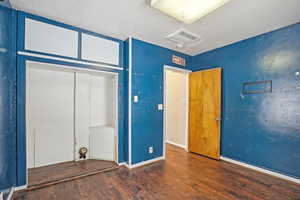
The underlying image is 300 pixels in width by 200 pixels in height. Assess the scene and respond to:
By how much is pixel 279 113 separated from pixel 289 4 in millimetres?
1706

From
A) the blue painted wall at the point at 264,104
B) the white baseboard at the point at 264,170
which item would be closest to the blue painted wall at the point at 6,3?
the blue painted wall at the point at 264,104

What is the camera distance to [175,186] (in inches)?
85.6

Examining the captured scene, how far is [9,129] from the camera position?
1.83 m

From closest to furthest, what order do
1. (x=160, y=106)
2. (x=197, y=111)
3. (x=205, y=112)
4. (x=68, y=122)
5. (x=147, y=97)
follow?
(x=68, y=122) → (x=147, y=97) → (x=160, y=106) → (x=205, y=112) → (x=197, y=111)

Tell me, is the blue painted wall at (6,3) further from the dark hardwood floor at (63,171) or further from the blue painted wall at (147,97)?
the dark hardwood floor at (63,171)

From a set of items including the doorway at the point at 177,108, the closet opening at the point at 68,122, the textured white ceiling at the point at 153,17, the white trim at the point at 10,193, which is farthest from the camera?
the doorway at the point at 177,108

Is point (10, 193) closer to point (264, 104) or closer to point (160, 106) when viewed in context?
point (160, 106)

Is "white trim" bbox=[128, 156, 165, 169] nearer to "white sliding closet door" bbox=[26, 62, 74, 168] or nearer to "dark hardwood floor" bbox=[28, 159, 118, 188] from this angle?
"dark hardwood floor" bbox=[28, 159, 118, 188]

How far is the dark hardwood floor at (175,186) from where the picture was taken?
1922 millimetres

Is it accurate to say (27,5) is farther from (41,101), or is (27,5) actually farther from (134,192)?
(134,192)

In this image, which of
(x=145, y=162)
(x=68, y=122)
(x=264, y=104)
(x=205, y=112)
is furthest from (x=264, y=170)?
(x=68, y=122)

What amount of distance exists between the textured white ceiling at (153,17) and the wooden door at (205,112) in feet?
3.24

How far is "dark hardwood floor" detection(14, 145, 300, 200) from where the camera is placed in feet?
6.31

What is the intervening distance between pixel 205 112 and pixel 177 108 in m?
1.08
